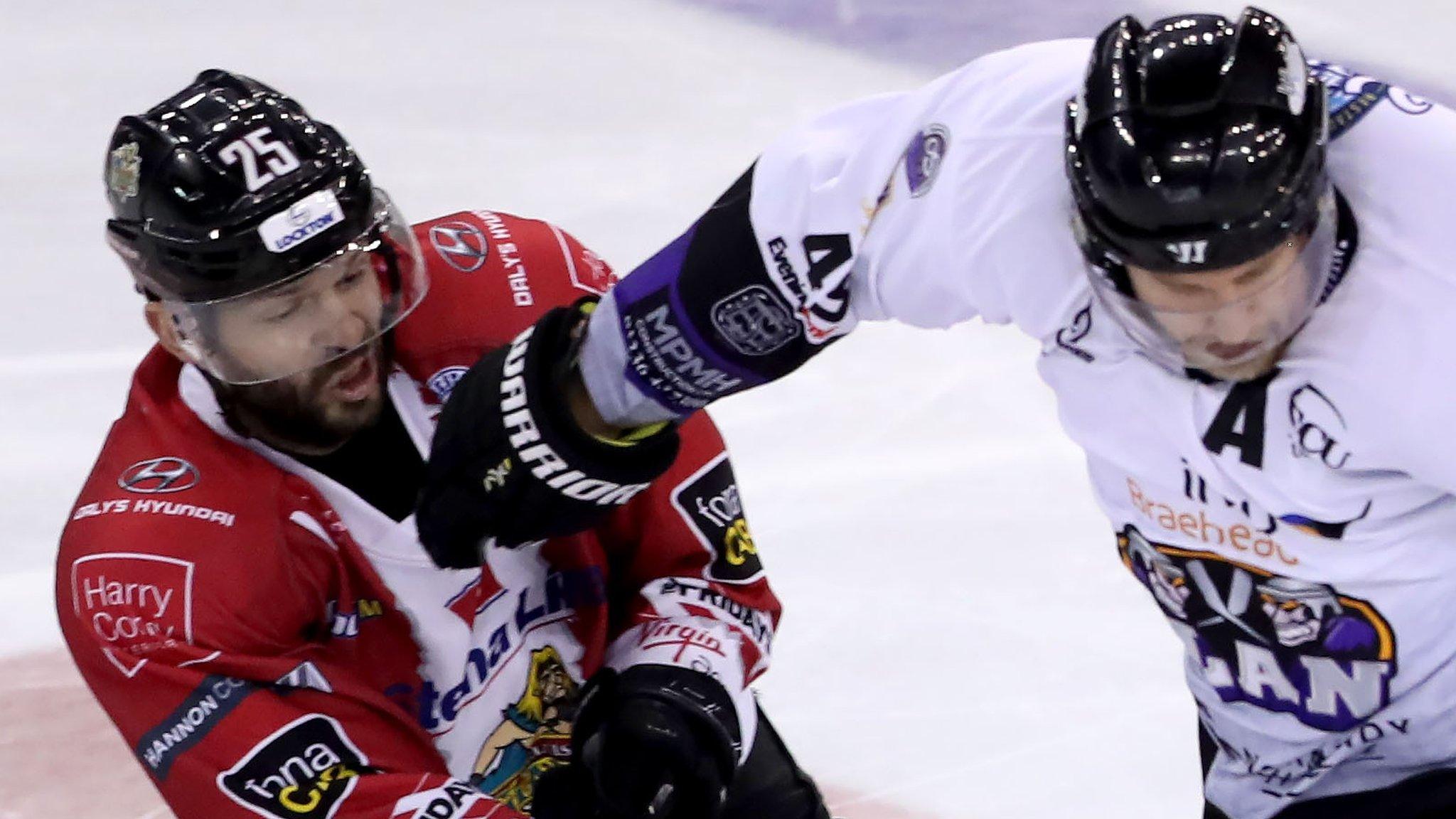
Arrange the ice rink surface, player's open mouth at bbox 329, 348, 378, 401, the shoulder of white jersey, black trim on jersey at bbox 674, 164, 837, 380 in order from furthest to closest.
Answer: the ice rink surface → player's open mouth at bbox 329, 348, 378, 401 → black trim on jersey at bbox 674, 164, 837, 380 → the shoulder of white jersey

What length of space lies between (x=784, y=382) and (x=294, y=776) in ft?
5.87

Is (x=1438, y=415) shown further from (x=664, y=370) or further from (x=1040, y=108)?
(x=664, y=370)

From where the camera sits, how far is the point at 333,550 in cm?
207

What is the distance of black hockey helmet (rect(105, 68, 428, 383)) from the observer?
2.06 m

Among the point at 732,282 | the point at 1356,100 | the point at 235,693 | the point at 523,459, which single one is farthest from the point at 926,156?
the point at 235,693

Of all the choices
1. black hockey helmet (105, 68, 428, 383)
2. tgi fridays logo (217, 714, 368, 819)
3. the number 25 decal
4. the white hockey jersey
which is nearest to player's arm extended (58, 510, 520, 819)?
tgi fridays logo (217, 714, 368, 819)

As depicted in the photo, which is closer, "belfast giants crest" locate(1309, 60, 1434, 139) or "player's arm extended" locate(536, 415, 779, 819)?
"belfast giants crest" locate(1309, 60, 1434, 139)

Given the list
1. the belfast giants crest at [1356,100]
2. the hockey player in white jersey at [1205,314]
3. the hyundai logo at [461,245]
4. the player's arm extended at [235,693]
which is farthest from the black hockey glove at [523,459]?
the belfast giants crest at [1356,100]

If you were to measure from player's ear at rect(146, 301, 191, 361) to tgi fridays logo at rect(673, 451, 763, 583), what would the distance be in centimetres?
56

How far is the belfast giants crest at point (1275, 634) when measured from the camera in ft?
5.41

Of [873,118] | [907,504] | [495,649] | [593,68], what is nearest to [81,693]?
[495,649]

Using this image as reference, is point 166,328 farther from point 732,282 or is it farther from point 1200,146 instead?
point 1200,146

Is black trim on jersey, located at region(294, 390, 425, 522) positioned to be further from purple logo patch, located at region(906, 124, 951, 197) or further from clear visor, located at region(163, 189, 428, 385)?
purple logo patch, located at region(906, 124, 951, 197)


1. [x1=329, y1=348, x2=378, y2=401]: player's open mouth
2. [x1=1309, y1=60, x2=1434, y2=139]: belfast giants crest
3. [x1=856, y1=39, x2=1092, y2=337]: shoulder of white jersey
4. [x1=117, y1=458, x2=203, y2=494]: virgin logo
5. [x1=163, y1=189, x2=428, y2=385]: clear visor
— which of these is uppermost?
[x1=1309, y1=60, x2=1434, y2=139]: belfast giants crest
